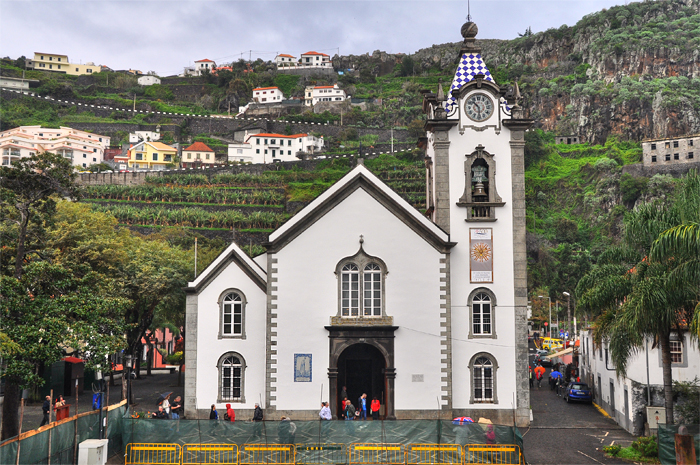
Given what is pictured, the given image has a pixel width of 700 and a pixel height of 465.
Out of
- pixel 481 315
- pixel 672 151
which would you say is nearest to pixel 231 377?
pixel 481 315

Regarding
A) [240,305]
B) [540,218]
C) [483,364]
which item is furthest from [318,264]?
[540,218]

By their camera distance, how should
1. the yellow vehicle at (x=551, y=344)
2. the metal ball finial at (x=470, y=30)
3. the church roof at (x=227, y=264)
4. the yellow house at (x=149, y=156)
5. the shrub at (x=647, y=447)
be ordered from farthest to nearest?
the yellow house at (x=149, y=156) < the yellow vehicle at (x=551, y=344) < the metal ball finial at (x=470, y=30) < the church roof at (x=227, y=264) < the shrub at (x=647, y=447)

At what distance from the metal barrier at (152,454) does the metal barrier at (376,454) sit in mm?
5030

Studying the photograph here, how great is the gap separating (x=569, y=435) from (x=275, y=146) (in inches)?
4752

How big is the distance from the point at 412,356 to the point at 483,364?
9.72 ft

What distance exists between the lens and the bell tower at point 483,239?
2753 cm

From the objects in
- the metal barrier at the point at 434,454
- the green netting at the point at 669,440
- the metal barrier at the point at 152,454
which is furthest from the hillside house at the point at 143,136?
the green netting at the point at 669,440

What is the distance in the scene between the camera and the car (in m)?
35.9

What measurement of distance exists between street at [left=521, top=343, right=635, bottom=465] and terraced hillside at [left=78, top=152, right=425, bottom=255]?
2189 inches

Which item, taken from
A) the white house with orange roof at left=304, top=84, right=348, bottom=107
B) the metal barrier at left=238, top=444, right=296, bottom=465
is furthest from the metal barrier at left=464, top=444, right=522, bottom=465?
the white house with orange roof at left=304, top=84, right=348, bottom=107

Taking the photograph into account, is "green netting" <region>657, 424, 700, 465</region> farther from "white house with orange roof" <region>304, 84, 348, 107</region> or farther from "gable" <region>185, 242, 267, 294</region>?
"white house with orange roof" <region>304, 84, 348, 107</region>

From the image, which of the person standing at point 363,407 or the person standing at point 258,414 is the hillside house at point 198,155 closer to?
the person standing at point 258,414

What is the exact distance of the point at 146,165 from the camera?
132 metres

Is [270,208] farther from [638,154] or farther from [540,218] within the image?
[638,154]
